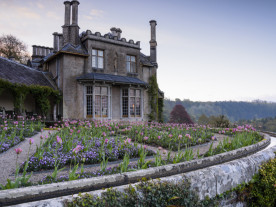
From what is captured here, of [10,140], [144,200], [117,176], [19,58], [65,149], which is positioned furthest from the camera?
[19,58]

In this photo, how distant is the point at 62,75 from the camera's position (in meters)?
15.1

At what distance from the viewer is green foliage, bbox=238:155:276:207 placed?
12.3ft

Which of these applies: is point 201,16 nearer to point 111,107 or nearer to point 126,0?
point 126,0

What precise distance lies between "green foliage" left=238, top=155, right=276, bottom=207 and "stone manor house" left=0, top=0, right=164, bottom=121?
1280 centimetres

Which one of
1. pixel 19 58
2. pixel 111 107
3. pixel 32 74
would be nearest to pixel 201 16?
pixel 111 107

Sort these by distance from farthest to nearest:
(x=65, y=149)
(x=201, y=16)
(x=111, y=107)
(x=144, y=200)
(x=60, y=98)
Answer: (x=111, y=107), (x=60, y=98), (x=201, y=16), (x=65, y=149), (x=144, y=200)

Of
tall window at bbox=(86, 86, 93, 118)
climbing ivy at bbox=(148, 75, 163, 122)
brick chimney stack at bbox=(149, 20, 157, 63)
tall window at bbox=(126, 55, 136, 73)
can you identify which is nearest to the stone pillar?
brick chimney stack at bbox=(149, 20, 157, 63)

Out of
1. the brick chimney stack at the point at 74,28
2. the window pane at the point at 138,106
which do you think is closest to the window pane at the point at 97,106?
the window pane at the point at 138,106

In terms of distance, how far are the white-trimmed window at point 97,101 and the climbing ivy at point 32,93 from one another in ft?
7.73

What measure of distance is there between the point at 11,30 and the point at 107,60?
2499 cm

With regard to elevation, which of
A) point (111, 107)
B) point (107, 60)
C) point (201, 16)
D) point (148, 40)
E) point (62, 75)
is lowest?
point (111, 107)

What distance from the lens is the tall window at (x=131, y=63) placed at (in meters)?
18.2

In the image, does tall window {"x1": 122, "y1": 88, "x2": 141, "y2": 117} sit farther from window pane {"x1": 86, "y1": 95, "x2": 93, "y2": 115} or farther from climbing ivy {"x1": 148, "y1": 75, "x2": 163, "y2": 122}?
window pane {"x1": 86, "y1": 95, "x2": 93, "y2": 115}

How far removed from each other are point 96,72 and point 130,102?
403cm
